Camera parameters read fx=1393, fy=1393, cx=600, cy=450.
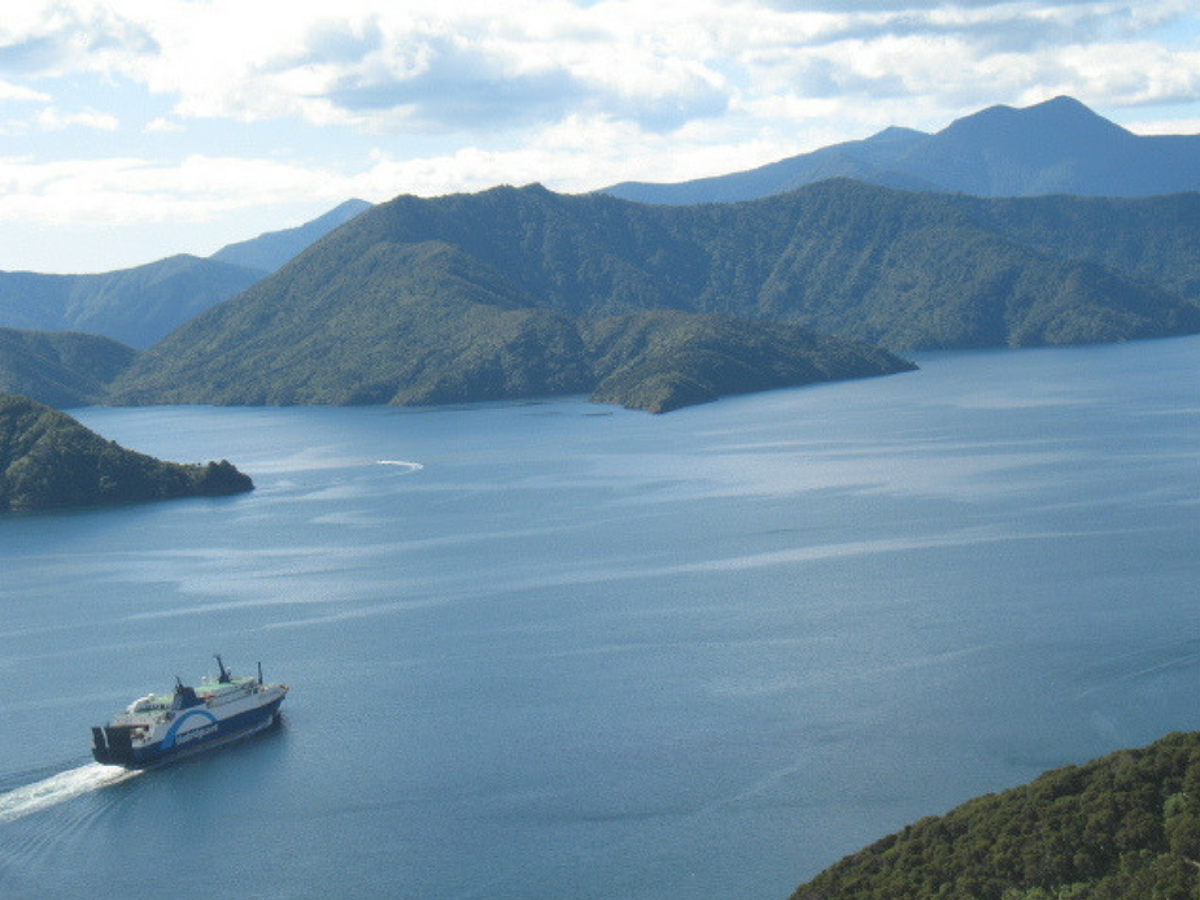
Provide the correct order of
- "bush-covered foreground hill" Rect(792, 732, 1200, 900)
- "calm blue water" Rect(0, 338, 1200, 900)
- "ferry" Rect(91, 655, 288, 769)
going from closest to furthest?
1. "bush-covered foreground hill" Rect(792, 732, 1200, 900)
2. "calm blue water" Rect(0, 338, 1200, 900)
3. "ferry" Rect(91, 655, 288, 769)

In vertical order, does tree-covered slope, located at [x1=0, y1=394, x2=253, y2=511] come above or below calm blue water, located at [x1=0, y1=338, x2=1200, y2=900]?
above

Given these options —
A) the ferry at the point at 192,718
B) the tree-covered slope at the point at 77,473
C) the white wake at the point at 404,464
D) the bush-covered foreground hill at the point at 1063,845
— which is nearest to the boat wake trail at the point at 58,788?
the ferry at the point at 192,718

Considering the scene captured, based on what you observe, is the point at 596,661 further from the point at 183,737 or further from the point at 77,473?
the point at 77,473

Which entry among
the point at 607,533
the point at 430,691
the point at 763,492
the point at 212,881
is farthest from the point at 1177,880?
the point at 763,492

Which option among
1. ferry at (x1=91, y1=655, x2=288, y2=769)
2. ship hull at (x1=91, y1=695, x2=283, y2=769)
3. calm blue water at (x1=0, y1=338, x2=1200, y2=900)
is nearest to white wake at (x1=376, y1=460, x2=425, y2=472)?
calm blue water at (x1=0, y1=338, x2=1200, y2=900)

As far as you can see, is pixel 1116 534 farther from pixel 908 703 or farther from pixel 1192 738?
pixel 1192 738

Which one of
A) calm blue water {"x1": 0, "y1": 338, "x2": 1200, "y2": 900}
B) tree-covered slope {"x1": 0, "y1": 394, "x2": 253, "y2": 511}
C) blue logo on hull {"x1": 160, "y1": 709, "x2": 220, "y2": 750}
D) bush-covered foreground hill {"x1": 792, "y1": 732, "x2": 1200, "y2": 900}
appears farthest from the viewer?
tree-covered slope {"x1": 0, "y1": 394, "x2": 253, "y2": 511}

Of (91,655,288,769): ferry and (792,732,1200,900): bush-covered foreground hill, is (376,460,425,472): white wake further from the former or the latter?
(792,732,1200,900): bush-covered foreground hill

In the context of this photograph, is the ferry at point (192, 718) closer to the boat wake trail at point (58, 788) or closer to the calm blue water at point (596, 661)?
the boat wake trail at point (58, 788)
